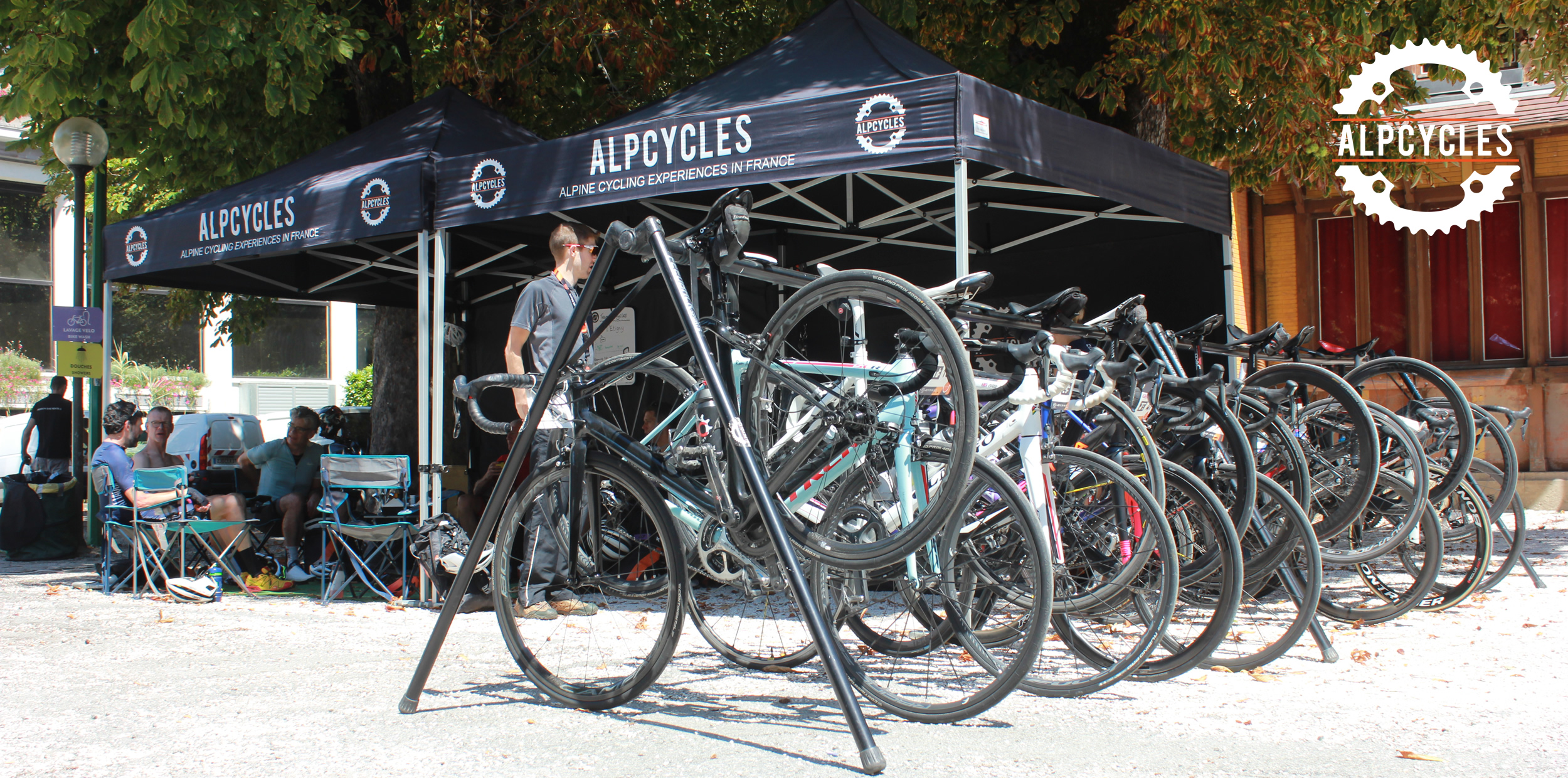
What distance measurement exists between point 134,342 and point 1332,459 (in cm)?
2402

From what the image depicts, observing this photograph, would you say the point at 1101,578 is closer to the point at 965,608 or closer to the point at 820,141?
the point at 965,608

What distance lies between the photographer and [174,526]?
7.40 m

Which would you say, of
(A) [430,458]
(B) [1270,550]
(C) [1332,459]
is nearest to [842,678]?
(B) [1270,550]

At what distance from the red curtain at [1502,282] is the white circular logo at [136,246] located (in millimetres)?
13571

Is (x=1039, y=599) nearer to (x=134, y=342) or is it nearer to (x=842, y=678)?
(x=842, y=678)

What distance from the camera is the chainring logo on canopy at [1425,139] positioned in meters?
10.1

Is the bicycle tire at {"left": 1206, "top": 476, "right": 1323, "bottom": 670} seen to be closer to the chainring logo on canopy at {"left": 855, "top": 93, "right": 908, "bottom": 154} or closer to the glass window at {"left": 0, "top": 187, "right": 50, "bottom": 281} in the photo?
the chainring logo on canopy at {"left": 855, "top": 93, "right": 908, "bottom": 154}

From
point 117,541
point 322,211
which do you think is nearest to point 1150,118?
point 322,211

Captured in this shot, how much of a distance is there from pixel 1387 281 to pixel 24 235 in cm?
2298

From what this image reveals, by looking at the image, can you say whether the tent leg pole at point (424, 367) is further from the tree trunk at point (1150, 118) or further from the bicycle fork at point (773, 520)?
the tree trunk at point (1150, 118)

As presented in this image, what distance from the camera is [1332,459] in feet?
18.3

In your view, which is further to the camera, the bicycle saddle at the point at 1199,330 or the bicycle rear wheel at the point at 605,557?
the bicycle saddle at the point at 1199,330

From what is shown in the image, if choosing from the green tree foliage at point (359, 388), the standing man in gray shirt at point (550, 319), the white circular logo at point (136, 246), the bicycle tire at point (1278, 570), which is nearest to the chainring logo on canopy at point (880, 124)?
the standing man in gray shirt at point (550, 319)

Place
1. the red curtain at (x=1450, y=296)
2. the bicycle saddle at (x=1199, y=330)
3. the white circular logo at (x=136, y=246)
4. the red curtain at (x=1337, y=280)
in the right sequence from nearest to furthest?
the bicycle saddle at (x=1199, y=330) → the white circular logo at (x=136, y=246) → the red curtain at (x=1450, y=296) → the red curtain at (x=1337, y=280)
